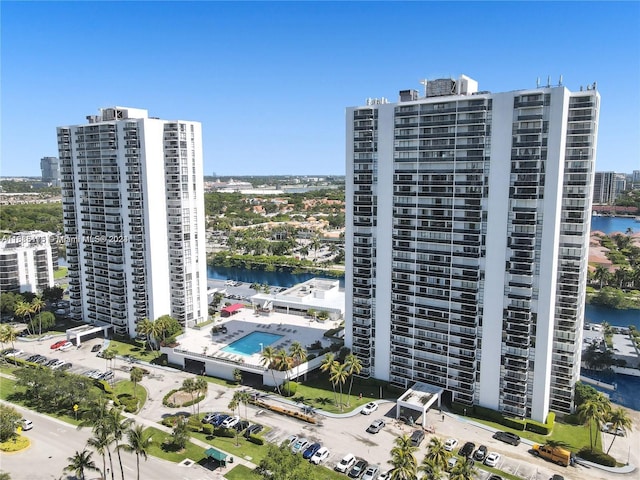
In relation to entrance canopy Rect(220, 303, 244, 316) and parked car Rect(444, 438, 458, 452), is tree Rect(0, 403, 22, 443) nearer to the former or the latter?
entrance canopy Rect(220, 303, 244, 316)

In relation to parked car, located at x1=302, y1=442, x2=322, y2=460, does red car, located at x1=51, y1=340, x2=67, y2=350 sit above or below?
above

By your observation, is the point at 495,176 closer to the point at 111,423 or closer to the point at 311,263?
the point at 111,423

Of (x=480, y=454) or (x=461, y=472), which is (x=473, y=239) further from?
(x=461, y=472)

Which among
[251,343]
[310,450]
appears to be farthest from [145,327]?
[310,450]

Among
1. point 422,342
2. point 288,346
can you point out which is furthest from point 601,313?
point 288,346

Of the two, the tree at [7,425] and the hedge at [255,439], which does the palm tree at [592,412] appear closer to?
the hedge at [255,439]

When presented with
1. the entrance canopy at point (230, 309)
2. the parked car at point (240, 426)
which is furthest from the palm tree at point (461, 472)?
the entrance canopy at point (230, 309)

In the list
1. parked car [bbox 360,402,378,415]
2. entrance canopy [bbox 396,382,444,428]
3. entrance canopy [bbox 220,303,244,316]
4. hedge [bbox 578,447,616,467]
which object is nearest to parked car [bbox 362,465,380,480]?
entrance canopy [bbox 396,382,444,428]
